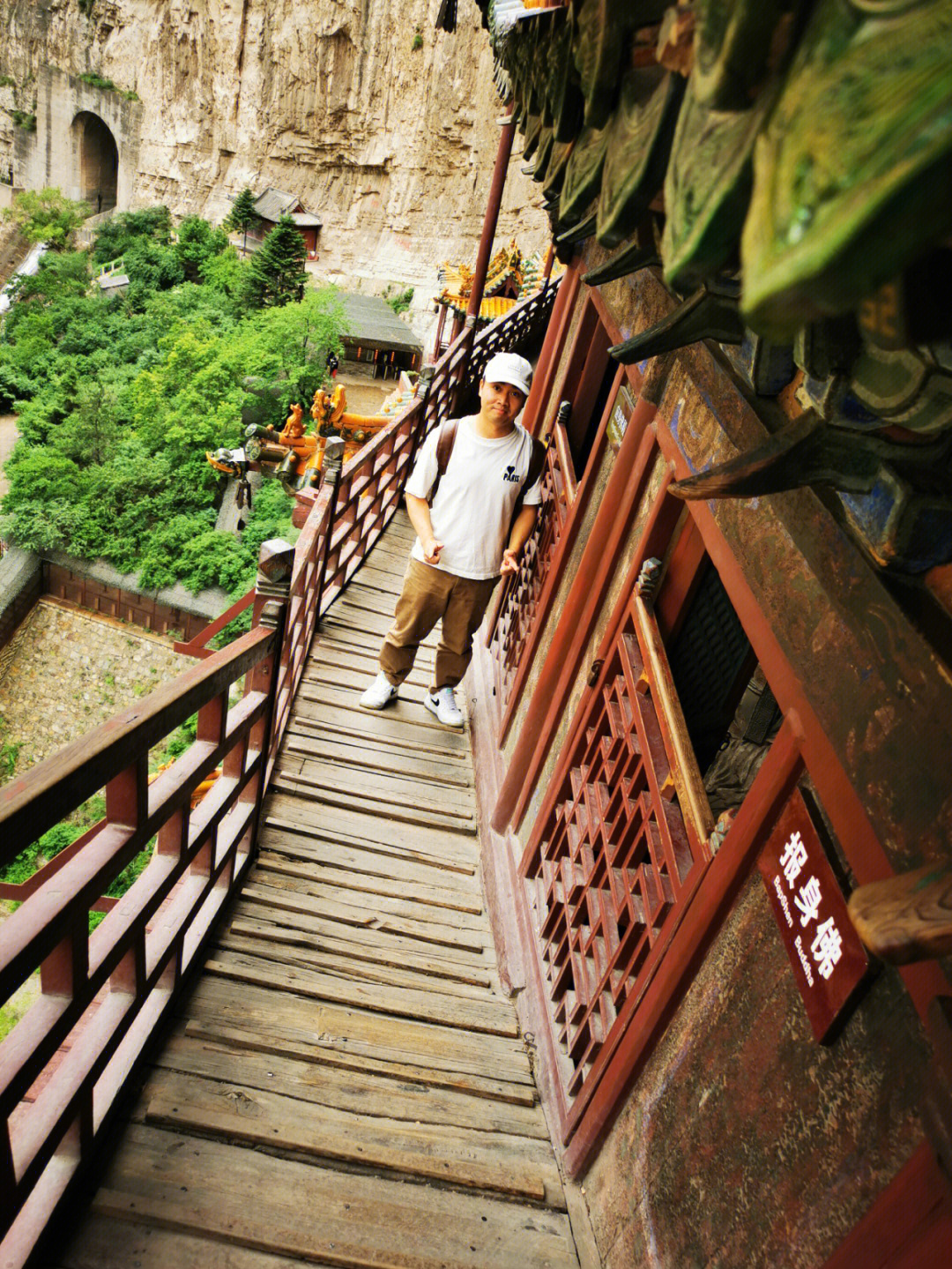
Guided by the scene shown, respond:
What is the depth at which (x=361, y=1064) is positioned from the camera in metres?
2.78

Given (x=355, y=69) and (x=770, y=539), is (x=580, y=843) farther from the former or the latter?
(x=355, y=69)

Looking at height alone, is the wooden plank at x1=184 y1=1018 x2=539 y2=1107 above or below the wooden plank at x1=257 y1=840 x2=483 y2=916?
above

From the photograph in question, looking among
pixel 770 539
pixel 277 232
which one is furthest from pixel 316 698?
pixel 277 232

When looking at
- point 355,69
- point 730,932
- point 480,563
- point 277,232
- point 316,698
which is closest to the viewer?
point 730,932

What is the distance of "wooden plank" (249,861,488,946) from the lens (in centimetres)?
352

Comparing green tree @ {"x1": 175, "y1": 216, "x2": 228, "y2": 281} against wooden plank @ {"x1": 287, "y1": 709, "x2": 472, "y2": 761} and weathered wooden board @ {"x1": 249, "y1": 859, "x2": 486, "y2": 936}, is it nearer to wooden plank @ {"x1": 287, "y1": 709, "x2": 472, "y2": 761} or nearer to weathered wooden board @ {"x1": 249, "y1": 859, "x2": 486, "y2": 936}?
wooden plank @ {"x1": 287, "y1": 709, "x2": 472, "y2": 761}

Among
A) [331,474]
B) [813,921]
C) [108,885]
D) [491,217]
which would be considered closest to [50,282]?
[491,217]

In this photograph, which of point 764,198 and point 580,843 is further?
point 580,843

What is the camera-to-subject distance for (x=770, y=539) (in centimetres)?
157

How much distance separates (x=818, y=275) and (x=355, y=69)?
110ft

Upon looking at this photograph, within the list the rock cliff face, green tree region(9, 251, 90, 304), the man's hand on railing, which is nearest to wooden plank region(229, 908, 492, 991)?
the man's hand on railing

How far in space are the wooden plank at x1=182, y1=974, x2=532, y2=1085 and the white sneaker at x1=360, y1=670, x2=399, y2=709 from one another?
200 cm

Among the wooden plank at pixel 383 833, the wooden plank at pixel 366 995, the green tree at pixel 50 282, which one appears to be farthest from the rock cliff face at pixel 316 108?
the wooden plank at pixel 366 995

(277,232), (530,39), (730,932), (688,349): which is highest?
(530,39)
